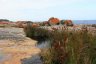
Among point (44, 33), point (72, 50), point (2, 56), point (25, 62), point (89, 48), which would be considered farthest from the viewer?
point (44, 33)

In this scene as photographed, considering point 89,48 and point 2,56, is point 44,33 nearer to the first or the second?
point 2,56

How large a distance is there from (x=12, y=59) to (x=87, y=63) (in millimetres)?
4398

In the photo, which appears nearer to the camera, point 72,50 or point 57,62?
point 72,50

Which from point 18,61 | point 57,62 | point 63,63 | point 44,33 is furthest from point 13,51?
point 44,33

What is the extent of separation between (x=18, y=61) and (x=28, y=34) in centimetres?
1158

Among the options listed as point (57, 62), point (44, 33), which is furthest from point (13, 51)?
point (44, 33)

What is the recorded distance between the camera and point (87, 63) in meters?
7.51

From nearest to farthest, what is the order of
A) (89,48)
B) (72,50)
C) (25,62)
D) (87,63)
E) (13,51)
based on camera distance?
(87,63), (72,50), (89,48), (25,62), (13,51)

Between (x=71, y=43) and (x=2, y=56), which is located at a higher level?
(x=71, y=43)

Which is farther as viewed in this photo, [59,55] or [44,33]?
[44,33]

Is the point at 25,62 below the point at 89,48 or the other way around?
below

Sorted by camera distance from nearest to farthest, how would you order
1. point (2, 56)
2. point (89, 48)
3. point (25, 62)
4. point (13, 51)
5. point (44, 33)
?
point (89, 48)
point (25, 62)
point (2, 56)
point (13, 51)
point (44, 33)

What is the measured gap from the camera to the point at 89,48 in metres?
8.83

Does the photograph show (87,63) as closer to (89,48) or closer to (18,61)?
(89,48)
